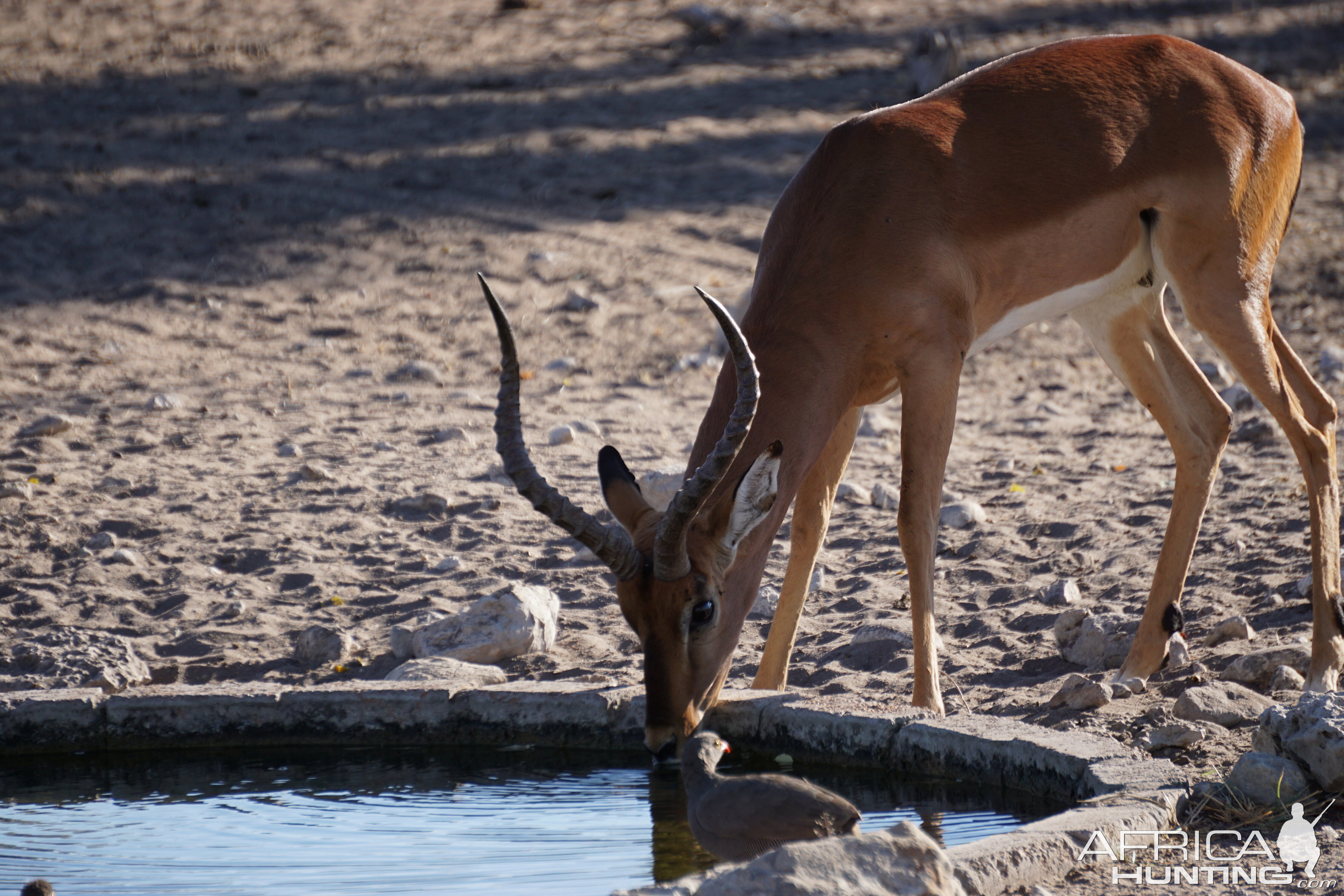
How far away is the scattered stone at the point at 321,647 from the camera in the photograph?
20.3ft

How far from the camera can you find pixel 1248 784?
3.92m

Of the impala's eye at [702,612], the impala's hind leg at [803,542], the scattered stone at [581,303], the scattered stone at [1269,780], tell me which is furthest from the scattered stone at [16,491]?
the scattered stone at [1269,780]

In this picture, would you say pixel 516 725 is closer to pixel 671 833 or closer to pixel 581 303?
pixel 671 833

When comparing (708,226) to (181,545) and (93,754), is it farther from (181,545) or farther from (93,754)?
(93,754)

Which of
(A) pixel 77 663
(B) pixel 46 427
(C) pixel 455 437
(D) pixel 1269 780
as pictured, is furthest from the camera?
(C) pixel 455 437

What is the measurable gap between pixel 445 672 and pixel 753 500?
1699mm

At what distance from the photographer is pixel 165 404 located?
9180 millimetres

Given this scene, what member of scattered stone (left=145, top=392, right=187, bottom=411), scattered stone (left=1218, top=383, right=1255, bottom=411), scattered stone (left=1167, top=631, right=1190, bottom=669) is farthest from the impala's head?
scattered stone (left=145, top=392, right=187, bottom=411)

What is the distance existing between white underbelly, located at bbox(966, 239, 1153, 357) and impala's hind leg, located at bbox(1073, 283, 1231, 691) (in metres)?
0.14

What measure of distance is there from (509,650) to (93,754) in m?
1.64

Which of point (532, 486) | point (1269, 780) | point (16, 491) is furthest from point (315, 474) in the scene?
point (1269, 780)

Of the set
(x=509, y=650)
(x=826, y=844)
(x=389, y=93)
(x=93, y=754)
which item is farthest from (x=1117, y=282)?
(x=389, y=93)

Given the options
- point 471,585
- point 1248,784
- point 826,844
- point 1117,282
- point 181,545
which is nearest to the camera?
point 826,844

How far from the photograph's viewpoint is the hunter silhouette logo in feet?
11.6
